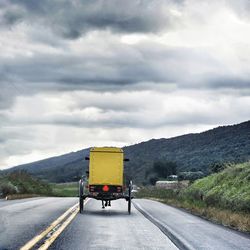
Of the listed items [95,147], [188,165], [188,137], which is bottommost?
[95,147]

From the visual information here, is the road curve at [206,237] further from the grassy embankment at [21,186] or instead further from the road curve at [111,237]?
the grassy embankment at [21,186]

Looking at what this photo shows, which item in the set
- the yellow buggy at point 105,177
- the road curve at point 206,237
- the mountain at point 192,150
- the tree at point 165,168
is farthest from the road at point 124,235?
the tree at point 165,168

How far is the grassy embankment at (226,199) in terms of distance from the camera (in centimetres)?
2027

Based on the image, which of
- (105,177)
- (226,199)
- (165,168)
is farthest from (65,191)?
(105,177)

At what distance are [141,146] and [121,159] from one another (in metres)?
155

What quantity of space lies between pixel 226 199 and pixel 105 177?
26.6ft

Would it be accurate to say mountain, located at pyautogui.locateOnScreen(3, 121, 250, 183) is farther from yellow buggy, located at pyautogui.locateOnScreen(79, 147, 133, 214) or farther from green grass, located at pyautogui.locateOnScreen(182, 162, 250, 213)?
yellow buggy, located at pyautogui.locateOnScreen(79, 147, 133, 214)

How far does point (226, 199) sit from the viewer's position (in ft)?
99.1

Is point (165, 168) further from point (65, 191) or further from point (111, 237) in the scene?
point (111, 237)

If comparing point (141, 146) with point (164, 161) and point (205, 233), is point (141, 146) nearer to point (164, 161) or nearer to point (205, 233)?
point (164, 161)

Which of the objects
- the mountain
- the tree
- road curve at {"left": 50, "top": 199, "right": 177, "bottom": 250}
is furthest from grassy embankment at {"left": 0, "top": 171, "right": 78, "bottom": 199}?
the tree

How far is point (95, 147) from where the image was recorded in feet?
83.6

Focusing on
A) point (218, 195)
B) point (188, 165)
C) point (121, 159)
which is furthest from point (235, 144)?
point (121, 159)

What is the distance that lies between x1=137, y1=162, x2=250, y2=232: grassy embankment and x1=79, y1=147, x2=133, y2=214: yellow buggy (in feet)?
11.7
